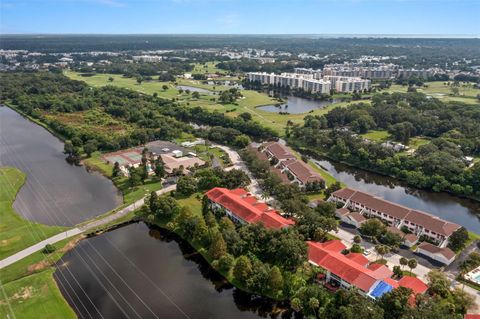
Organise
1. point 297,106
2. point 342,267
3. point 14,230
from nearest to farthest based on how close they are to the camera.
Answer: point 342,267 < point 14,230 < point 297,106

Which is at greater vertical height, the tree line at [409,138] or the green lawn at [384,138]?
the tree line at [409,138]

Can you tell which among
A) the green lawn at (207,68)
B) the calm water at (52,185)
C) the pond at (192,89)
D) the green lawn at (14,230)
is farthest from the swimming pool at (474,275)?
the green lawn at (207,68)

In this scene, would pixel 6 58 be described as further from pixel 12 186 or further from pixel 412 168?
pixel 412 168

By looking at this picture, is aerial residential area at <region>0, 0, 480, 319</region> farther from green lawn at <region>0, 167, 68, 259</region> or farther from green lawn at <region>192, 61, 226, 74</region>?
green lawn at <region>192, 61, 226, 74</region>

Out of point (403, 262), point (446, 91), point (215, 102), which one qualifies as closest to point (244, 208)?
point (403, 262)

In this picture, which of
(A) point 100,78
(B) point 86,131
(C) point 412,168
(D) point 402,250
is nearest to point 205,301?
(D) point 402,250

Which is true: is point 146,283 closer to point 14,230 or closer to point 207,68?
point 14,230

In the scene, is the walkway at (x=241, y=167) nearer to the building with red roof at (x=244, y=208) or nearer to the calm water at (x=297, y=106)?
the building with red roof at (x=244, y=208)

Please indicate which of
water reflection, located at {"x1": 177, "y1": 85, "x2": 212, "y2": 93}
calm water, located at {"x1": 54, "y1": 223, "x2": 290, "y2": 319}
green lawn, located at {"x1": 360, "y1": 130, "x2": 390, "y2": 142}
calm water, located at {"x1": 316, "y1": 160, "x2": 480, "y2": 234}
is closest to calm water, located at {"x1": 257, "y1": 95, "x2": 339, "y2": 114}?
green lawn, located at {"x1": 360, "y1": 130, "x2": 390, "y2": 142}
